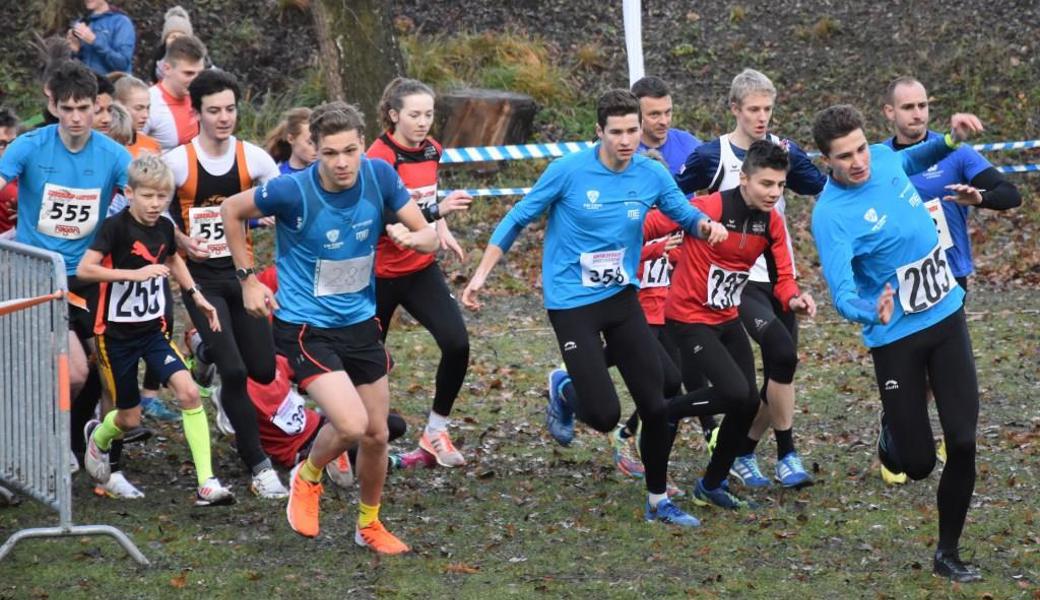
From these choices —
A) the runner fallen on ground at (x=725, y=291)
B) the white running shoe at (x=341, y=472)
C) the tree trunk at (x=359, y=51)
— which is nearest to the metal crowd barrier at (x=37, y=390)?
the white running shoe at (x=341, y=472)

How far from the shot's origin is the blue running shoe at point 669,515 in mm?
7699

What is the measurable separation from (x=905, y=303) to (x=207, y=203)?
3.78m

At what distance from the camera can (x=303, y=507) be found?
23.9 feet

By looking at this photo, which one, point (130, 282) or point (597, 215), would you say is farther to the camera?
point (130, 282)

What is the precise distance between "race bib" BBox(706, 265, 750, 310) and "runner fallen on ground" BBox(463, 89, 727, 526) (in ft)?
1.09

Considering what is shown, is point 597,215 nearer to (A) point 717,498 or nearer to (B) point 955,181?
(A) point 717,498

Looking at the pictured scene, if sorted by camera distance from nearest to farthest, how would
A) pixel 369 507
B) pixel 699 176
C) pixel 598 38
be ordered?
pixel 369 507
pixel 699 176
pixel 598 38

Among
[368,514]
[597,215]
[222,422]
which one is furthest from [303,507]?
[222,422]

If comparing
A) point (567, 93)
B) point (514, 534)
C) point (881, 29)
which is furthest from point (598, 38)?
point (514, 534)

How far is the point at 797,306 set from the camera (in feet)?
24.7

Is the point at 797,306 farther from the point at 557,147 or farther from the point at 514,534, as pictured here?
the point at 557,147

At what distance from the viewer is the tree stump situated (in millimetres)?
17734

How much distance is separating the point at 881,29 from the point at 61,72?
1473 centimetres

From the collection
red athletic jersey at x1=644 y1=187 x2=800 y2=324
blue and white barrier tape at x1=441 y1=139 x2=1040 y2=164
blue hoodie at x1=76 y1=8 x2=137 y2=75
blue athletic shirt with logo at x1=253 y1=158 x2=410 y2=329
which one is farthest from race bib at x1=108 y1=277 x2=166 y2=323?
blue and white barrier tape at x1=441 y1=139 x2=1040 y2=164
